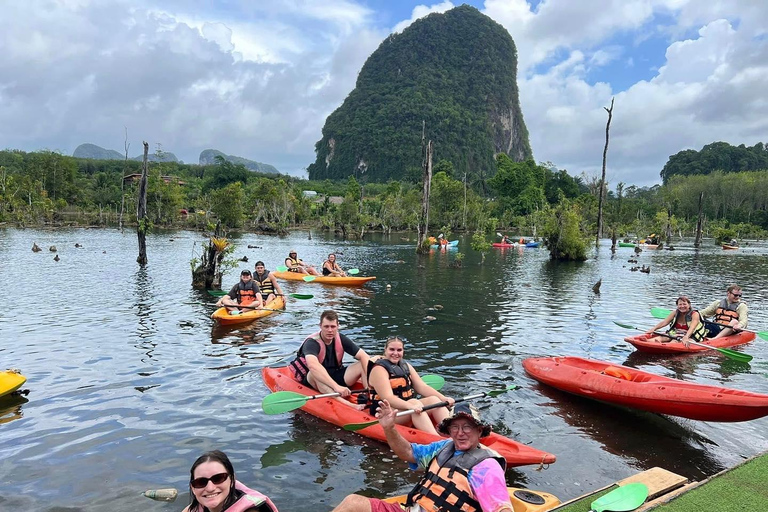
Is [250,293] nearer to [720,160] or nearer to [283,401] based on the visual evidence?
[283,401]

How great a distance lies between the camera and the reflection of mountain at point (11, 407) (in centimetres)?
697

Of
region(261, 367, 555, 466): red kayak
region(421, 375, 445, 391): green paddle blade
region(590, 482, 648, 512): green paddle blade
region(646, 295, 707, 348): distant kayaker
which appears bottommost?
region(261, 367, 555, 466): red kayak

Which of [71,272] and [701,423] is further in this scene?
[71,272]

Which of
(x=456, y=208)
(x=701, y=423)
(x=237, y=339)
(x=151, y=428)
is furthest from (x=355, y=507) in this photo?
(x=456, y=208)

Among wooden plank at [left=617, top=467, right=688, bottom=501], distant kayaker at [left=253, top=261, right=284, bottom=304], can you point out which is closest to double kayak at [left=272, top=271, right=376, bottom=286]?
distant kayaker at [left=253, top=261, right=284, bottom=304]

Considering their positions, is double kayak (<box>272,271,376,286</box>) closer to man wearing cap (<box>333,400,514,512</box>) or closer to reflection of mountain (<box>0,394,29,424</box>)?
reflection of mountain (<box>0,394,29,424</box>)

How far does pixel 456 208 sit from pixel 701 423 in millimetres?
61843

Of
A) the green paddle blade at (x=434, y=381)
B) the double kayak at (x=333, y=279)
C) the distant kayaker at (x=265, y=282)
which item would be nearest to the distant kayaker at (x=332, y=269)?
the double kayak at (x=333, y=279)

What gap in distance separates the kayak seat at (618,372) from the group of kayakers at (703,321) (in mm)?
3343

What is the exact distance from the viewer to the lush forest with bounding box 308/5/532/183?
152 metres

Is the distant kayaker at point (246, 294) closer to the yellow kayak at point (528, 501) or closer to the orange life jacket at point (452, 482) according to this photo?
the yellow kayak at point (528, 501)

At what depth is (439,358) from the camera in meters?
10.4

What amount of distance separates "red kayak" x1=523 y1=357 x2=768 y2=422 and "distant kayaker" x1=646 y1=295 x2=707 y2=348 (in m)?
3.14

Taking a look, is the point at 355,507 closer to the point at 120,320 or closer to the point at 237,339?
the point at 237,339
